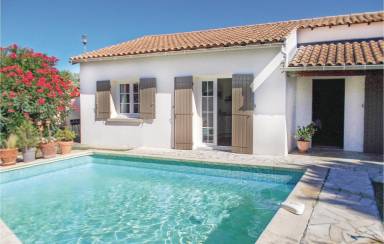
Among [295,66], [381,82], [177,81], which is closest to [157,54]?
[177,81]

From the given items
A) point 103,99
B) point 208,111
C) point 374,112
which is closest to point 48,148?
point 103,99

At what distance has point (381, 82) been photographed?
986 cm

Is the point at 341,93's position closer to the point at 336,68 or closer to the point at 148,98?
the point at 336,68

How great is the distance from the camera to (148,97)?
12195 millimetres

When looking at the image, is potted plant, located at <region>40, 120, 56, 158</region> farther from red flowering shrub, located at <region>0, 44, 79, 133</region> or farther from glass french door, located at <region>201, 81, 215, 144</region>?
glass french door, located at <region>201, 81, 215, 144</region>

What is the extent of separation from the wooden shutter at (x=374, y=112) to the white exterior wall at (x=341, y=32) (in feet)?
6.83

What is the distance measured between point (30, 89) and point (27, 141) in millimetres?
2940

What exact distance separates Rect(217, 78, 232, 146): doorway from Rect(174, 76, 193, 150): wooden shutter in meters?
1.37

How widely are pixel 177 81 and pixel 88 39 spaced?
34.5 ft

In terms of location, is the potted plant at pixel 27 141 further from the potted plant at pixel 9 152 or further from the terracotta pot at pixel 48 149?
the terracotta pot at pixel 48 149

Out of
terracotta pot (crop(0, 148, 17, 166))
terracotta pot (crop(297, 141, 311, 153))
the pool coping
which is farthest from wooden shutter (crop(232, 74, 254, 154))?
terracotta pot (crop(0, 148, 17, 166))

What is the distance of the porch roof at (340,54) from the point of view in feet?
29.9

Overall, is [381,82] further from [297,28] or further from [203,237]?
[203,237]

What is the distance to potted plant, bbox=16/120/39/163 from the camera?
9.58m
